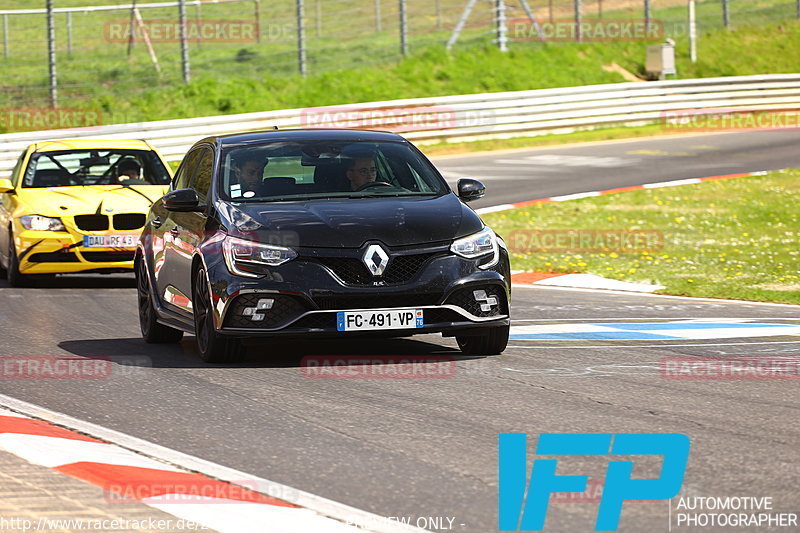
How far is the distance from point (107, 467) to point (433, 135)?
25.6 metres

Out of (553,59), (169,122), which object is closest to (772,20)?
(553,59)

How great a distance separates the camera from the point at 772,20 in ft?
148

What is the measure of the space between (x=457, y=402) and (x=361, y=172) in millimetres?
2823

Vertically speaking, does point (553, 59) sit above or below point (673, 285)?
above

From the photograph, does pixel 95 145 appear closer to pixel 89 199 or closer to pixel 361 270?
pixel 89 199

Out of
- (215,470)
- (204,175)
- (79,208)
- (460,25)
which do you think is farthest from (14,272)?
(460,25)

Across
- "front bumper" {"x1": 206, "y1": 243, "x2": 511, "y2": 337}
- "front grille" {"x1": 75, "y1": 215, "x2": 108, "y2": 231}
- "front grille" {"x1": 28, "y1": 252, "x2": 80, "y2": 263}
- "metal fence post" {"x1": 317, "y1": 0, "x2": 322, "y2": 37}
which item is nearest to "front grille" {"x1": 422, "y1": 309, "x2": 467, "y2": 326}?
"front bumper" {"x1": 206, "y1": 243, "x2": 511, "y2": 337}

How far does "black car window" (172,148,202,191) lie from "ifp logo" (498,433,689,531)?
5016mm

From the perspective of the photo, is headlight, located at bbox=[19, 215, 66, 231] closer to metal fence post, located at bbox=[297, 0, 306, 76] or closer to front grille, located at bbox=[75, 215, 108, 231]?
A: front grille, located at bbox=[75, 215, 108, 231]

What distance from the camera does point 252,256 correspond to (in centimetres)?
929

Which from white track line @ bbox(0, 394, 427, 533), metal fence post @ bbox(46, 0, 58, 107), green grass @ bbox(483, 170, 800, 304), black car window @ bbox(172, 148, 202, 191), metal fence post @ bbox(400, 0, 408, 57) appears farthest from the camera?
metal fence post @ bbox(400, 0, 408, 57)

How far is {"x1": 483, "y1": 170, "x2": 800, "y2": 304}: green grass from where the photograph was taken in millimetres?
15156

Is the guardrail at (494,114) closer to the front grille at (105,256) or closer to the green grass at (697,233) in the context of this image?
the green grass at (697,233)

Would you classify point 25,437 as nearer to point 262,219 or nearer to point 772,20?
point 262,219
